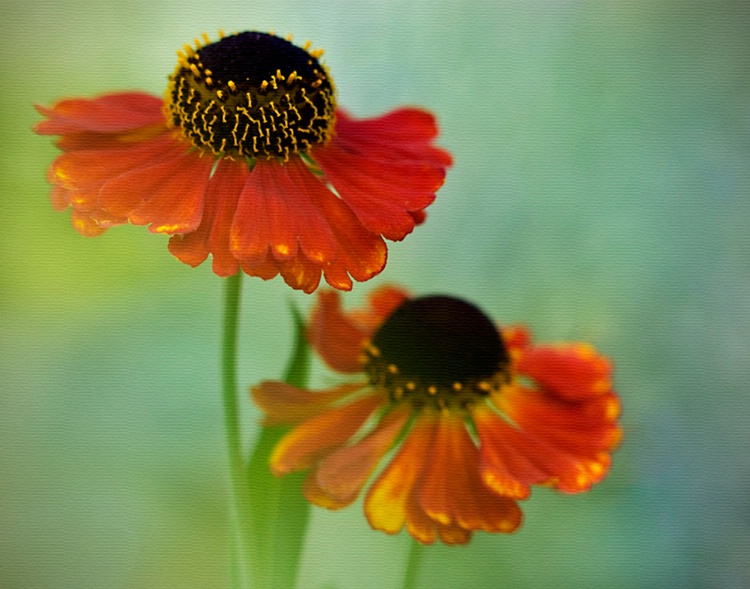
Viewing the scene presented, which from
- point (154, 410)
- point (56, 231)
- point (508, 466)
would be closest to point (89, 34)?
point (56, 231)

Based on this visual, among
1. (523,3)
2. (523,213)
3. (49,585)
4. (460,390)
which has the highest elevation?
(523,3)

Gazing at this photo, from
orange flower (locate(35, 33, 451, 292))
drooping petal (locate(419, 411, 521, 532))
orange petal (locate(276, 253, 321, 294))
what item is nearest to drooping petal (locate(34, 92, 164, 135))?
orange flower (locate(35, 33, 451, 292))

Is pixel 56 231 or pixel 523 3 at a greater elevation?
pixel 523 3

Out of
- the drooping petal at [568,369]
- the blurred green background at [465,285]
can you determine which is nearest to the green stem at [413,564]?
the blurred green background at [465,285]

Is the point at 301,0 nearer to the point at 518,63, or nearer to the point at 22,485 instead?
the point at 518,63

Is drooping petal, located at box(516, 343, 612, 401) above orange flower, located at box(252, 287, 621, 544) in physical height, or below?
above

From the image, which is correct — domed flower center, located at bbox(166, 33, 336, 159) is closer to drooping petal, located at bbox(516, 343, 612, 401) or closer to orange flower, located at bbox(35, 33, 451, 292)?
orange flower, located at bbox(35, 33, 451, 292)

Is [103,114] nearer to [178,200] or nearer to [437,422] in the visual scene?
[178,200]

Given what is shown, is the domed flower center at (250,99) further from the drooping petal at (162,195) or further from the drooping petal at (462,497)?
the drooping petal at (462,497)
